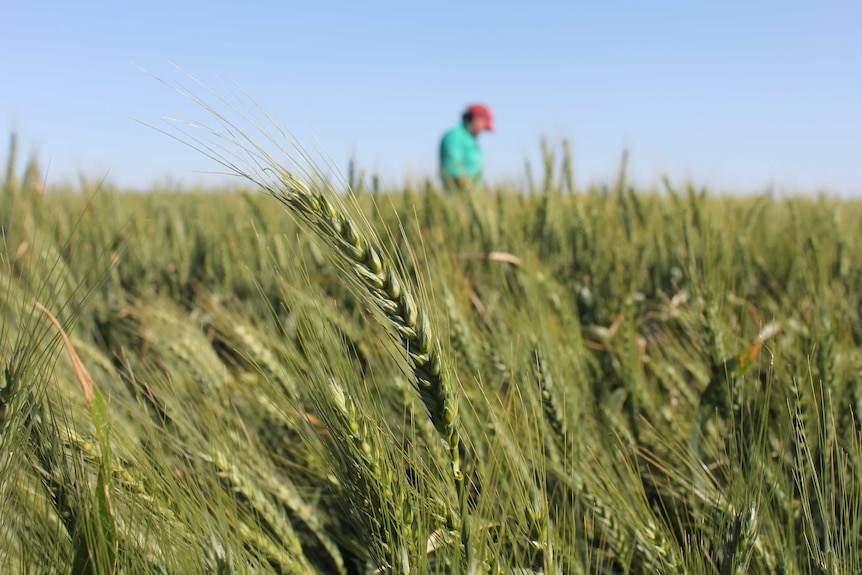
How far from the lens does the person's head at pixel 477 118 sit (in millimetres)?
6617

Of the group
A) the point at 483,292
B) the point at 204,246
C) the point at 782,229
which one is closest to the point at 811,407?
the point at 483,292

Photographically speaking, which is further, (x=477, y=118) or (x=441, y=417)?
(x=477, y=118)

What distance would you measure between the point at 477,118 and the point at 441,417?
20.5ft

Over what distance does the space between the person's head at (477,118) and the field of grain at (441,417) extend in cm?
434

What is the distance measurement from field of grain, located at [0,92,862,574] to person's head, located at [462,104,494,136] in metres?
4.34

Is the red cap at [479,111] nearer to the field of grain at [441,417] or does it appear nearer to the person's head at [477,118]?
the person's head at [477,118]

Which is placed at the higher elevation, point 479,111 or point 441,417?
point 479,111

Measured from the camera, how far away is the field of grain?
70 cm

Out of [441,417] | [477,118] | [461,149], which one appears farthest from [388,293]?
[477,118]

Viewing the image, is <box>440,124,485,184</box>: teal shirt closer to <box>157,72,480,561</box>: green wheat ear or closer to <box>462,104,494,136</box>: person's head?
<box>462,104,494,136</box>: person's head

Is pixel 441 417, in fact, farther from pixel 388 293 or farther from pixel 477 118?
pixel 477 118

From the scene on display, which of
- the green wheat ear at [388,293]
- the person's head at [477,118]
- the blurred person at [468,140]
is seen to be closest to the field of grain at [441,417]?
the green wheat ear at [388,293]

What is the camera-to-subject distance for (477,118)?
663 centimetres

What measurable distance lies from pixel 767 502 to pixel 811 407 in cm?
40
